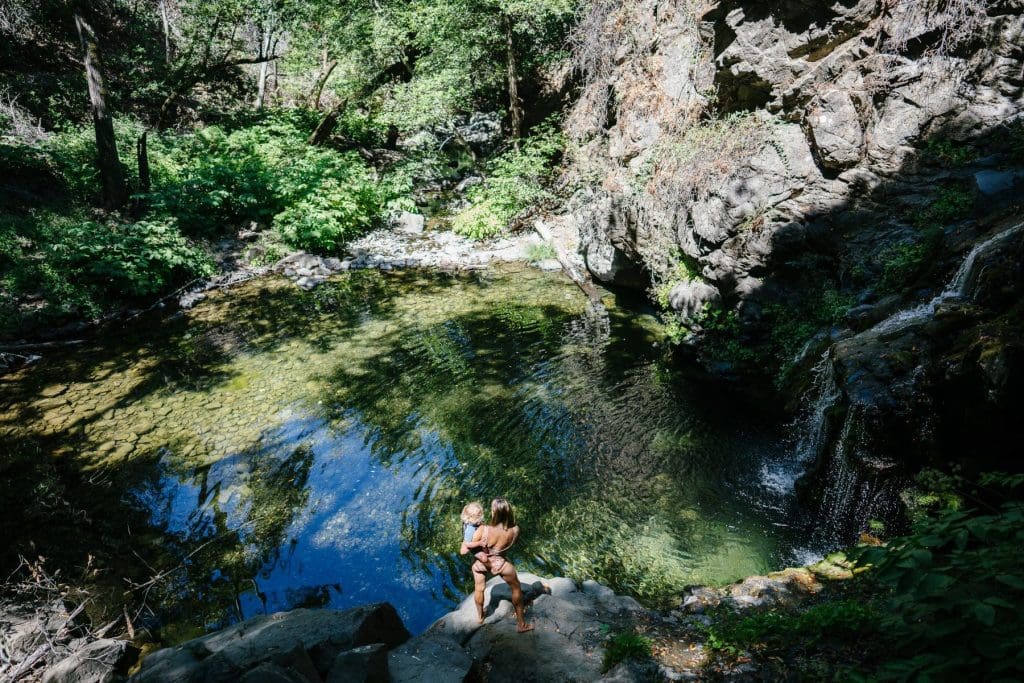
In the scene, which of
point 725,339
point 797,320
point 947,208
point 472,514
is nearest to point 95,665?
point 472,514

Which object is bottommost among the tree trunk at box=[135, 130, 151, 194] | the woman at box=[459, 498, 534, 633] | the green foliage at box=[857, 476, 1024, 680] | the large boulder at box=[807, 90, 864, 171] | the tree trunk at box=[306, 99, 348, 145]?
the woman at box=[459, 498, 534, 633]

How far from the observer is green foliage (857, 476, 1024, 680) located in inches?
83.1

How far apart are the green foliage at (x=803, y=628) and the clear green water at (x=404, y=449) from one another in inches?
56.0

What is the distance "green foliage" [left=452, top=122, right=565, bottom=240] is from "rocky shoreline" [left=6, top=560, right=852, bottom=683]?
573 inches

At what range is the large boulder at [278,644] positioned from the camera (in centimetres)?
384

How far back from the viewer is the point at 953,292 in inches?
255

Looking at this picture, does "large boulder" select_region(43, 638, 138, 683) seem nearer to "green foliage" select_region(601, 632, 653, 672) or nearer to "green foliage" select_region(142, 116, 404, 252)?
"green foliage" select_region(601, 632, 653, 672)

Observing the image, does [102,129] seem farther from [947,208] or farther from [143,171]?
[947,208]

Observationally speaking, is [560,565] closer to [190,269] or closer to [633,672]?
[633,672]

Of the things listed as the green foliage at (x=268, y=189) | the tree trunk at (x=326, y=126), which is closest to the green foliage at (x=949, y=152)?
the green foliage at (x=268, y=189)

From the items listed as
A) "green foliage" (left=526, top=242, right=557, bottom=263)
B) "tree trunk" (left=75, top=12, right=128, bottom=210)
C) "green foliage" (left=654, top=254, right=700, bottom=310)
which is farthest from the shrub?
"green foliage" (left=654, top=254, right=700, bottom=310)

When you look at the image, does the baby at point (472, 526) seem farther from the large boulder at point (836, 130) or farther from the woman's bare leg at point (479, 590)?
the large boulder at point (836, 130)

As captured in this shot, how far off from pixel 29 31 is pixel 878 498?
29.8 m

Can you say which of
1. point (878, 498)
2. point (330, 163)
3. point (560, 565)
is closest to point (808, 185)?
point (878, 498)
